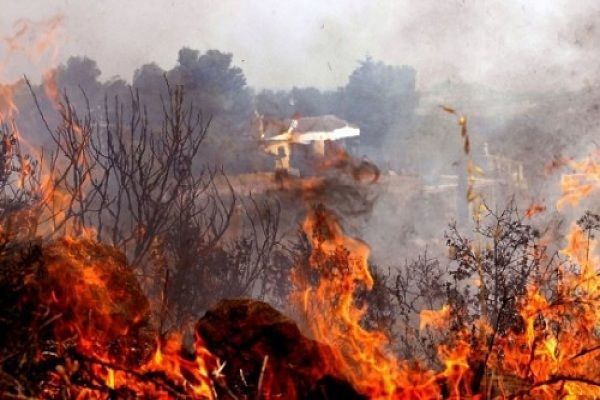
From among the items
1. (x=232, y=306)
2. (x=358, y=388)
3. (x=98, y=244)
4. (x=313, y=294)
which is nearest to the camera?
(x=358, y=388)

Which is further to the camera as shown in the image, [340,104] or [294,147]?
[340,104]

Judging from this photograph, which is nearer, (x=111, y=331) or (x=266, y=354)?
(x=266, y=354)

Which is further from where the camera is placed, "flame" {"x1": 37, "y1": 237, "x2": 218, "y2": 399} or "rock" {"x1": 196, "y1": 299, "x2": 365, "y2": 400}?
"rock" {"x1": 196, "y1": 299, "x2": 365, "y2": 400}

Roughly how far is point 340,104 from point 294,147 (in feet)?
26.2

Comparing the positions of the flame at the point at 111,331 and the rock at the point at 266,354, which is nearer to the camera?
the flame at the point at 111,331

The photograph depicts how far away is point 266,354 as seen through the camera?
17.7ft

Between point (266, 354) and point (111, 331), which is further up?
point (111, 331)

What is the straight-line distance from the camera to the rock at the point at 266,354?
17.2 feet

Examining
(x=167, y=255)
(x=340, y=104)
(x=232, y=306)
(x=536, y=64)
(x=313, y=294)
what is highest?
(x=536, y=64)

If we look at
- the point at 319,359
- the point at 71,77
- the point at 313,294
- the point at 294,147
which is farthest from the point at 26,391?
the point at 71,77

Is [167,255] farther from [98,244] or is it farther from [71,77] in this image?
Answer: [71,77]

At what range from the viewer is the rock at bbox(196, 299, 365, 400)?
5254 mm

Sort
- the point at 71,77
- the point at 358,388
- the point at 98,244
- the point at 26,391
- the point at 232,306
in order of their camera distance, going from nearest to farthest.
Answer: the point at 26,391, the point at 358,388, the point at 232,306, the point at 98,244, the point at 71,77

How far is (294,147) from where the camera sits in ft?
104
